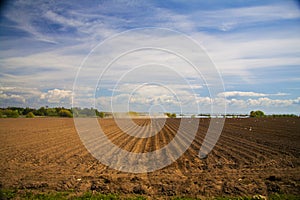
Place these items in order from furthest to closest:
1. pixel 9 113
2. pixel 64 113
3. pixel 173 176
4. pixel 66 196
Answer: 1. pixel 64 113
2. pixel 9 113
3. pixel 173 176
4. pixel 66 196

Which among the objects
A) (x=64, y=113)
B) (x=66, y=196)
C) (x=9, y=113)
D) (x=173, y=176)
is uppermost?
(x=64, y=113)

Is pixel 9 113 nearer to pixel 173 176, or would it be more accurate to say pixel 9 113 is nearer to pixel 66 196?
pixel 173 176

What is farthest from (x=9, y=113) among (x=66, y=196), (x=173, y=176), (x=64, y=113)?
(x=66, y=196)

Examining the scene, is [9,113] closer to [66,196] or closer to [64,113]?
[64,113]

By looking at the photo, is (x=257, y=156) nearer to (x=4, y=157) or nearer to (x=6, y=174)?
(x=6, y=174)

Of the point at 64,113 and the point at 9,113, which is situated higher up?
the point at 64,113

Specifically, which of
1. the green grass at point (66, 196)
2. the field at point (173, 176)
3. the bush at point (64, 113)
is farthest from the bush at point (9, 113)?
the green grass at point (66, 196)

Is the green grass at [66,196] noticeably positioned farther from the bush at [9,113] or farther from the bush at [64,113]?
the bush at [64,113]

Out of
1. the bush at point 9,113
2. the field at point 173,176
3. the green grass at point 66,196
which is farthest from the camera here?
the bush at point 9,113

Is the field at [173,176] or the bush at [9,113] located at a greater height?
the bush at [9,113]

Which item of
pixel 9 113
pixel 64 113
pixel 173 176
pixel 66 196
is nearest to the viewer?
pixel 66 196

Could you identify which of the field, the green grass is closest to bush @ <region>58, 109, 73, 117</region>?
the field

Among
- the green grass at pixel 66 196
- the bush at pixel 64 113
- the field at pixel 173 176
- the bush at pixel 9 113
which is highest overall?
the bush at pixel 64 113

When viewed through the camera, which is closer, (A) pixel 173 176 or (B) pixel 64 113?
(A) pixel 173 176
